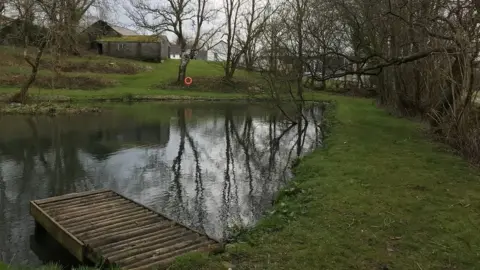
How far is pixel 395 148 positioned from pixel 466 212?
675 centimetres

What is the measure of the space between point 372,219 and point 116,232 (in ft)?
13.7

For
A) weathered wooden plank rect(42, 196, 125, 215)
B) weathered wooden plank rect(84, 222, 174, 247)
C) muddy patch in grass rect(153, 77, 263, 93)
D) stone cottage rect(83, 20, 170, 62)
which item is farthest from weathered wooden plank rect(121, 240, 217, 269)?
stone cottage rect(83, 20, 170, 62)

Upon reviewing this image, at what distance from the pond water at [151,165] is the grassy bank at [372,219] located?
133cm

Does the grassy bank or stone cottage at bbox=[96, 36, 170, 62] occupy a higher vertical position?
stone cottage at bbox=[96, 36, 170, 62]

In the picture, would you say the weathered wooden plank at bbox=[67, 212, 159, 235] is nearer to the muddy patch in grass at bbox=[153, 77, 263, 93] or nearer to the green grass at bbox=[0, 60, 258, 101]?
the green grass at bbox=[0, 60, 258, 101]

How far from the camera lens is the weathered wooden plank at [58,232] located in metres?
6.51

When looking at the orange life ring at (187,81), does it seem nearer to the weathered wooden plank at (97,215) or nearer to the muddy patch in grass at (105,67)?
the muddy patch in grass at (105,67)

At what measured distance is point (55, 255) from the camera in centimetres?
729

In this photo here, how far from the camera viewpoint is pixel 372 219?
289 inches

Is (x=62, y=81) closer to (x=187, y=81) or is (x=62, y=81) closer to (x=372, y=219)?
(x=187, y=81)

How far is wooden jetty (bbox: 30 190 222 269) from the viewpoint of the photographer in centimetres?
617

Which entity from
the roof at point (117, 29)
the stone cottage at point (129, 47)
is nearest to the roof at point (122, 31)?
the roof at point (117, 29)

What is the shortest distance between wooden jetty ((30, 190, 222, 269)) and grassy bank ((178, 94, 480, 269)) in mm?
741

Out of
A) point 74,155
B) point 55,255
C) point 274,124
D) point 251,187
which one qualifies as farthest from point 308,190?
point 274,124
